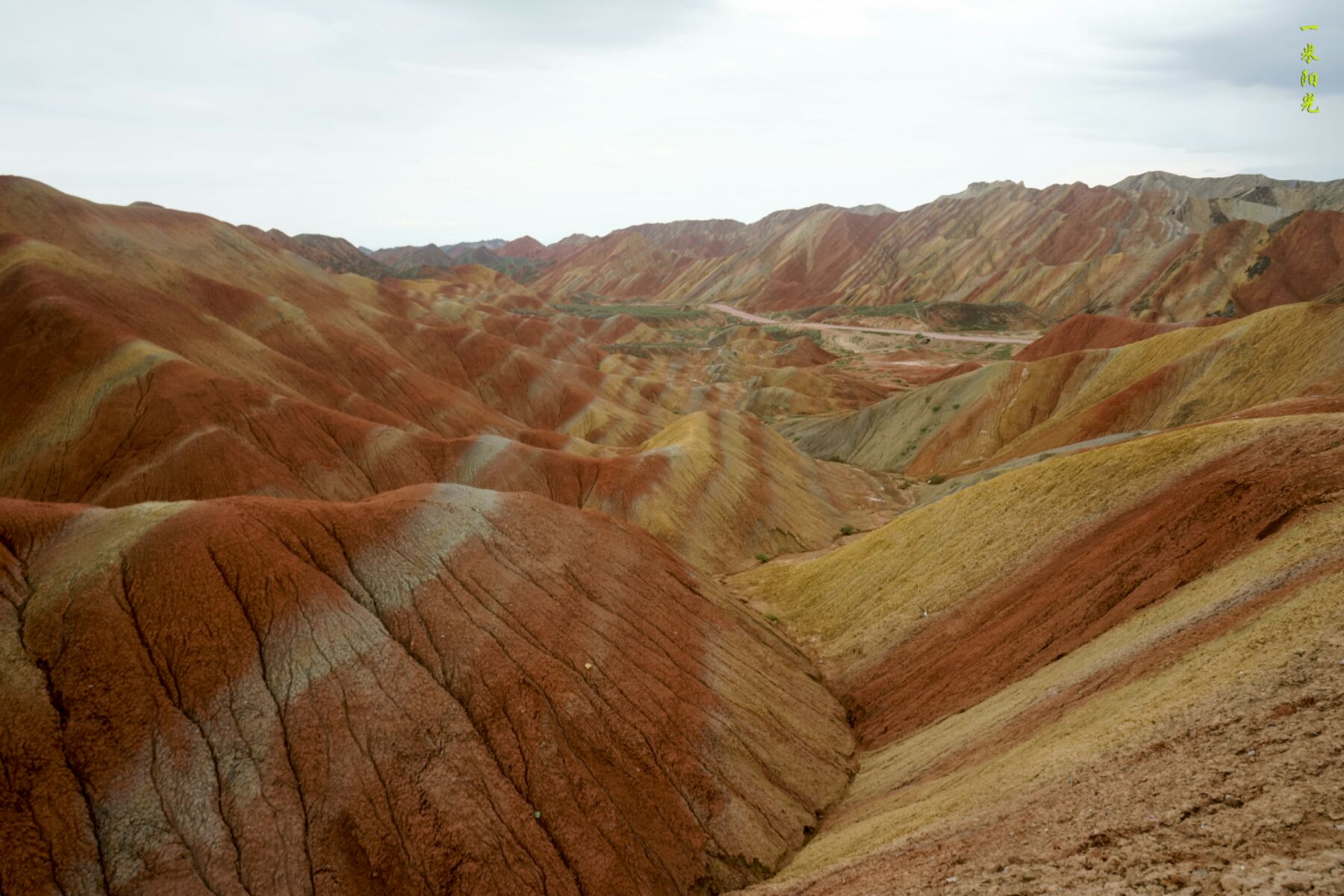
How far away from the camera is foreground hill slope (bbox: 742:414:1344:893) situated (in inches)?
387

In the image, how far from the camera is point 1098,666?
16859 millimetres

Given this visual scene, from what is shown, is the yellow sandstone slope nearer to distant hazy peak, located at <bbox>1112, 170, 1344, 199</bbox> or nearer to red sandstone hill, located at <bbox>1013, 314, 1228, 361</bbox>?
red sandstone hill, located at <bbox>1013, 314, 1228, 361</bbox>

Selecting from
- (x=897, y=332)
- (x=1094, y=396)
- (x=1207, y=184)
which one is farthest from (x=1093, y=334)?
(x=1207, y=184)

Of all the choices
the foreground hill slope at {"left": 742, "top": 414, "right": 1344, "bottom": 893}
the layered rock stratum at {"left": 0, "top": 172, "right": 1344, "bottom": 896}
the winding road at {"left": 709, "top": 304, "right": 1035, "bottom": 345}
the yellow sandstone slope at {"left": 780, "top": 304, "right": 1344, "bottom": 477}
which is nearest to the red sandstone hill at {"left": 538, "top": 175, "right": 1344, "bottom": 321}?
the winding road at {"left": 709, "top": 304, "right": 1035, "bottom": 345}

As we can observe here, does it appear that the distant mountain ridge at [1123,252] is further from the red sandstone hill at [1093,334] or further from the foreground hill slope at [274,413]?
the foreground hill slope at [274,413]

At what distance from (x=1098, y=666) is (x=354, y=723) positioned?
18.4 metres

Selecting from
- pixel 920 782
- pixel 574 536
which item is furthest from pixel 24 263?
pixel 920 782

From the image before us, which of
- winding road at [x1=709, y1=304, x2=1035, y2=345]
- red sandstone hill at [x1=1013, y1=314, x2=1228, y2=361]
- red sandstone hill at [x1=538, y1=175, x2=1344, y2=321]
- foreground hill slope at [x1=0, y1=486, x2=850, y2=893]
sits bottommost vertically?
foreground hill slope at [x1=0, y1=486, x2=850, y2=893]

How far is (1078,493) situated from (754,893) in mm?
20009

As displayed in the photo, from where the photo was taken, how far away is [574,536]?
81.9ft

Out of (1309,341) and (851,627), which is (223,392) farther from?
(1309,341)

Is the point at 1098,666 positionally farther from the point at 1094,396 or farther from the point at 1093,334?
the point at 1093,334

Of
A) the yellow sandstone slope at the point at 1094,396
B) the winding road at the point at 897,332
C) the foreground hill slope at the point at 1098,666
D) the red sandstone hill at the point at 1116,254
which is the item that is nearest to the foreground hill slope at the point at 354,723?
the foreground hill slope at the point at 1098,666

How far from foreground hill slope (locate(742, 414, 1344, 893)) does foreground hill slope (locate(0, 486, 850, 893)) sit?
3429 millimetres
